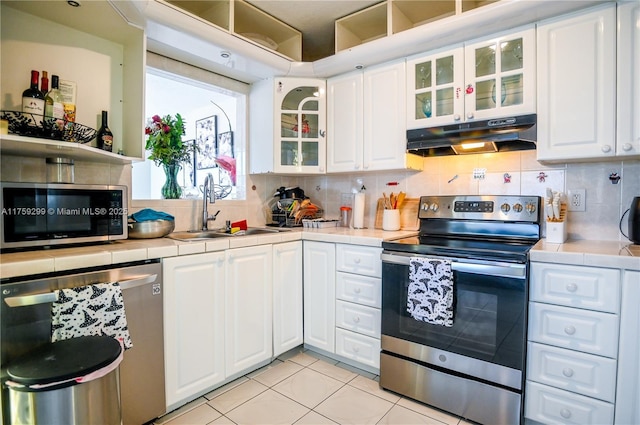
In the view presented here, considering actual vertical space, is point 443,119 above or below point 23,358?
above

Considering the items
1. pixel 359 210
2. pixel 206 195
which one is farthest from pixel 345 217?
pixel 206 195

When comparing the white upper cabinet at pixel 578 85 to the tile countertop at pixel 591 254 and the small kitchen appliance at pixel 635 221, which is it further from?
the tile countertop at pixel 591 254

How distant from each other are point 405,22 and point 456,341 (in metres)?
2.12

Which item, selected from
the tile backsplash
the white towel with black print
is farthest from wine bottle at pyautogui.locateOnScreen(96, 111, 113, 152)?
the white towel with black print

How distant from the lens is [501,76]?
191 cm

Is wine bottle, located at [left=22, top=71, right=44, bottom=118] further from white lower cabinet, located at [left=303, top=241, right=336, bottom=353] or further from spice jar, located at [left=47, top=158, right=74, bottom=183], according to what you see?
white lower cabinet, located at [left=303, top=241, right=336, bottom=353]

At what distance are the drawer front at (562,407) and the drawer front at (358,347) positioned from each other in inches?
31.6

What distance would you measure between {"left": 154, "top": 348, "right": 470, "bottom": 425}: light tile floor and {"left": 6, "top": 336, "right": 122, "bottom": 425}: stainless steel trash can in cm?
66

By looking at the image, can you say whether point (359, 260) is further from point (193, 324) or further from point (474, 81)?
point (474, 81)

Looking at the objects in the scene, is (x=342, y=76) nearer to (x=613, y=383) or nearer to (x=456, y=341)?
(x=456, y=341)

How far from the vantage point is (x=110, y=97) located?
1.98 m

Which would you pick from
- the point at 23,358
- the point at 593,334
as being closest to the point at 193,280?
the point at 23,358

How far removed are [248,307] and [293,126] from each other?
4.71 ft

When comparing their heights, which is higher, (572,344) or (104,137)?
(104,137)
